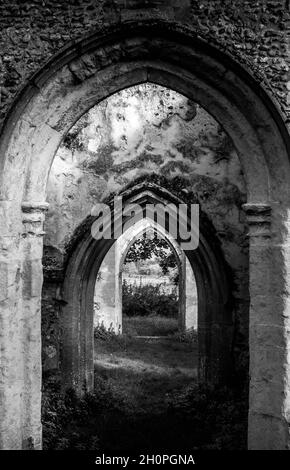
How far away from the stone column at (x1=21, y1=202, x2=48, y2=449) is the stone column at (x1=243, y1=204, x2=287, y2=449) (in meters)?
1.60

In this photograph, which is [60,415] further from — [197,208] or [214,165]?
[214,165]

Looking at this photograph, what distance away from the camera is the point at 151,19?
14.9 feet

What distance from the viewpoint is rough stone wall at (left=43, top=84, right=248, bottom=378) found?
26.8 ft

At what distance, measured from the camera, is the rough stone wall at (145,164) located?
26.8 feet

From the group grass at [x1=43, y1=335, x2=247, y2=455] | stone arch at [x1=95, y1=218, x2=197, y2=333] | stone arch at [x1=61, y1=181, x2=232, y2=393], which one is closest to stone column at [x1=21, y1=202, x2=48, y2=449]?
grass at [x1=43, y1=335, x2=247, y2=455]

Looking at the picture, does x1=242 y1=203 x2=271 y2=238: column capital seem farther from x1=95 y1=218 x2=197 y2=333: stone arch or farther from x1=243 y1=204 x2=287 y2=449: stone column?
x1=95 y1=218 x2=197 y2=333: stone arch

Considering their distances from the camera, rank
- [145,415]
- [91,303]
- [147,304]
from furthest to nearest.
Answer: [147,304] → [91,303] → [145,415]

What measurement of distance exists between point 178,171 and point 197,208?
546 mm

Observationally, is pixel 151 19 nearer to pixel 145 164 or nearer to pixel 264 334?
pixel 264 334

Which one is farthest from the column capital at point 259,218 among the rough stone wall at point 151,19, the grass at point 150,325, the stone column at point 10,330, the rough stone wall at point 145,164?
the grass at point 150,325

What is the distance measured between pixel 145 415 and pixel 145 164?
3378 mm

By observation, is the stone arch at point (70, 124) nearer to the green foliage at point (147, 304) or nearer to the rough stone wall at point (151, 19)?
the rough stone wall at point (151, 19)

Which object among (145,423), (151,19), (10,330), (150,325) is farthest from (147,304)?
(151,19)

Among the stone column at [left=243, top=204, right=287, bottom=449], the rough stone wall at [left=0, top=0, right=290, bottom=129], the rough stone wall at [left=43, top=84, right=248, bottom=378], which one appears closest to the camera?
the rough stone wall at [left=0, top=0, right=290, bottom=129]
